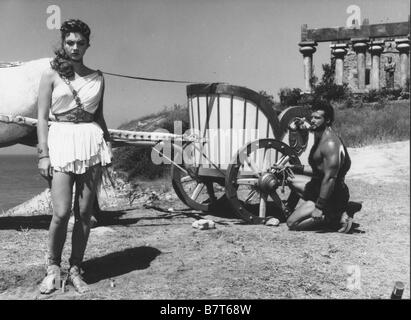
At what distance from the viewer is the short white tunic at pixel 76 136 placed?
136 inches

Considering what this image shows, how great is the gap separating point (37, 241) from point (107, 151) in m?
2.25

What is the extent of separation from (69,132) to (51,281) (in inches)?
43.1

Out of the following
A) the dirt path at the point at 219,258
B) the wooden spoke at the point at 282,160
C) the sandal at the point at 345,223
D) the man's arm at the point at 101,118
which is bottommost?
the dirt path at the point at 219,258

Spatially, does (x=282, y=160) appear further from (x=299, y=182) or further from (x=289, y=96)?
(x=289, y=96)

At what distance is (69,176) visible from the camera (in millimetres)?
3531

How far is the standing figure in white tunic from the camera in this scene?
3.48m

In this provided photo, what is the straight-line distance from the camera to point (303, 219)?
18.7 ft

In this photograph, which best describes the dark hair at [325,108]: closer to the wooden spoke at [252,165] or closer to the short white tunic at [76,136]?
the wooden spoke at [252,165]

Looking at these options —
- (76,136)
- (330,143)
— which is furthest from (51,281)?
(330,143)

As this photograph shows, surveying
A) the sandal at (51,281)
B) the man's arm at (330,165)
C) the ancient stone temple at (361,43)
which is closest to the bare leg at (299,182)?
the man's arm at (330,165)

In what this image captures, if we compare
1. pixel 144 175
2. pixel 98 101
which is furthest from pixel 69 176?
pixel 144 175

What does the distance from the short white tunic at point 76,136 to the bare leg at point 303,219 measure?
2.74m

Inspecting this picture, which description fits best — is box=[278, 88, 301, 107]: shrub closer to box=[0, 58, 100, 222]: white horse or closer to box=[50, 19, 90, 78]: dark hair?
box=[0, 58, 100, 222]: white horse

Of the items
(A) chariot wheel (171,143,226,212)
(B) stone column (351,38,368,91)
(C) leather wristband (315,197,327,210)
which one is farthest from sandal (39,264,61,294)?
(B) stone column (351,38,368,91)
